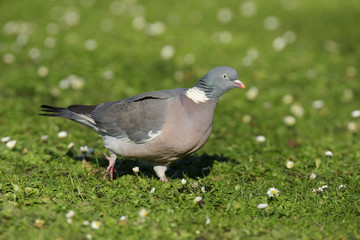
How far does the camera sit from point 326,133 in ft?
23.5

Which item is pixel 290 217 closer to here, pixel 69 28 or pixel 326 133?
pixel 326 133

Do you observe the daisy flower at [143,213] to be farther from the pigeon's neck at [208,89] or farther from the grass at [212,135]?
the pigeon's neck at [208,89]

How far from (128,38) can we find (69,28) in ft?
5.32

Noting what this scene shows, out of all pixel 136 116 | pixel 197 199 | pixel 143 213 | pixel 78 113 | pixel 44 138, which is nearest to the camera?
pixel 143 213

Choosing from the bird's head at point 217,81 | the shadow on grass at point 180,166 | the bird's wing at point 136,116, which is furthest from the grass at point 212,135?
the bird's head at point 217,81

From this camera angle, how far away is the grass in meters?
4.18

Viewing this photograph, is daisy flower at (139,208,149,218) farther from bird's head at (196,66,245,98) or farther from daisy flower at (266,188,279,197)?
bird's head at (196,66,245,98)

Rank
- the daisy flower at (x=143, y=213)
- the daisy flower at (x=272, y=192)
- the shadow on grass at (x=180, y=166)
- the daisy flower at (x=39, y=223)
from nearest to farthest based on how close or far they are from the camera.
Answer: the daisy flower at (x=39, y=223) → the daisy flower at (x=143, y=213) → the daisy flower at (x=272, y=192) → the shadow on grass at (x=180, y=166)

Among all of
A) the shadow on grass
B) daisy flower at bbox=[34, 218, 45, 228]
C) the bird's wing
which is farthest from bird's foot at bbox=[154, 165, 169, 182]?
daisy flower at bbox=[34, 218, 45, 228]

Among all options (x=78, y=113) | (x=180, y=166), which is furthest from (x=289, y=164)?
(x=78, y=113)

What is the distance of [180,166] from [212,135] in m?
1.33

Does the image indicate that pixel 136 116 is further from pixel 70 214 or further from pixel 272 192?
pixel 272 192

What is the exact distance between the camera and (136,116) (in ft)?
16.3

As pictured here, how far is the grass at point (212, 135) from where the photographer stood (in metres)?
4.18
